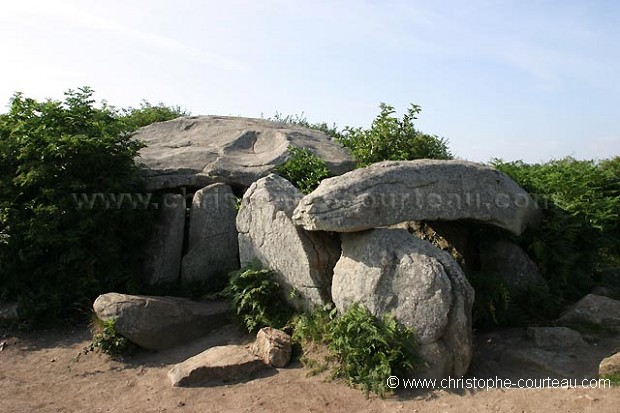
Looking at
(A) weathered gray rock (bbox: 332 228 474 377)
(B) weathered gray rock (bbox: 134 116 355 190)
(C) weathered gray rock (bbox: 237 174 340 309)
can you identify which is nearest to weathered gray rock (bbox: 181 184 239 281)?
(B) weathered gray rock (bbox: 134 116 355 190)

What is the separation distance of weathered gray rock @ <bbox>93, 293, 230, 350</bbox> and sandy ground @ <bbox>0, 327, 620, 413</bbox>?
19cm

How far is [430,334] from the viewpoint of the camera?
6.36 meters

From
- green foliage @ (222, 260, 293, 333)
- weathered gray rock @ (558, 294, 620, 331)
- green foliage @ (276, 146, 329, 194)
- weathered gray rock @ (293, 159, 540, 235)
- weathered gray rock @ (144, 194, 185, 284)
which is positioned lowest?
weathered gray rock @ (558, 294, 620, 331)

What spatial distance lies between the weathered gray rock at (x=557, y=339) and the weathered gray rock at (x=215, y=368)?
333 centimetres

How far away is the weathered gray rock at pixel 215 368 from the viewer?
6766 mm

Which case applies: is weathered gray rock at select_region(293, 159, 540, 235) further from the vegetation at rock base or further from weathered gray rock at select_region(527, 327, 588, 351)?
weathered gray rock at select_region(527, 327, 588, 351)

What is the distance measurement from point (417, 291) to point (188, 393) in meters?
2.77

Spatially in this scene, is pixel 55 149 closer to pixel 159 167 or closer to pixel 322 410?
pixel 159 167

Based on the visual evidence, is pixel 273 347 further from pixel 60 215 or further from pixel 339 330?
pixel 60 215

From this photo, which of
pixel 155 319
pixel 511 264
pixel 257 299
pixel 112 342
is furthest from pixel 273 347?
pixel 511 264

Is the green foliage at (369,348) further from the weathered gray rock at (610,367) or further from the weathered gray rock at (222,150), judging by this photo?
the weathered gray rock at (222,150)

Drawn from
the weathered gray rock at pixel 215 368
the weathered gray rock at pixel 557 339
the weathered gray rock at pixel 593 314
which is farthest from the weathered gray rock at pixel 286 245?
the weathered gray rock at pixel 593 314

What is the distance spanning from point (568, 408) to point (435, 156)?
597 centimetres

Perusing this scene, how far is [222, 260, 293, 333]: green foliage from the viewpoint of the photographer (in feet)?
25.3
